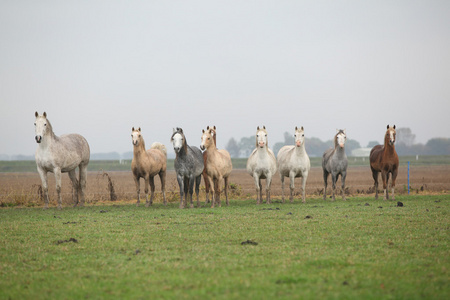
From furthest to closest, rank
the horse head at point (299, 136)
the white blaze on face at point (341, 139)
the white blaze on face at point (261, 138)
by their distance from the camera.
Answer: the white blaze on face at point (341, 139) → the horse head at point (299, 136) → the white blaze on face at point (261, 138)

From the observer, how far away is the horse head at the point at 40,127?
1672 centimetres

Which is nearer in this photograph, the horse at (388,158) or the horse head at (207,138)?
the horse head at (207,138)

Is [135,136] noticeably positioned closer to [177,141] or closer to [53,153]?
[177,141]

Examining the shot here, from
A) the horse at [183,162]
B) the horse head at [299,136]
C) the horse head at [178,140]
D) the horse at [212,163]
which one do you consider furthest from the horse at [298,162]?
the horse head at [178,140]

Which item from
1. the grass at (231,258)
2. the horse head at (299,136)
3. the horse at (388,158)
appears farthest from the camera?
the horse head at (299,136)

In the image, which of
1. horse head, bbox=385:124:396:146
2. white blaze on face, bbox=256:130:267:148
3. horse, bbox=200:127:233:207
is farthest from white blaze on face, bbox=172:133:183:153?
horse head, bbox=385:124:396:146

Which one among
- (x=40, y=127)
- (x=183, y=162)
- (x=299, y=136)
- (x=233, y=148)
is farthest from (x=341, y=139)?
(x=233, y=148)

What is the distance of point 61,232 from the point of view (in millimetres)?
10852

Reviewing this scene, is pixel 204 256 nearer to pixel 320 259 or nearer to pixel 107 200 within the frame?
pixel 320 259

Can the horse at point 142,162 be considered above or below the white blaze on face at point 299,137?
below

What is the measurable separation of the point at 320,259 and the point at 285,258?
1.76 ft

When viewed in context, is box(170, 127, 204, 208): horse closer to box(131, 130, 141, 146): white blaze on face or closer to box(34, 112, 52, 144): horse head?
box(131, 130, 141, 146): white blaze on face

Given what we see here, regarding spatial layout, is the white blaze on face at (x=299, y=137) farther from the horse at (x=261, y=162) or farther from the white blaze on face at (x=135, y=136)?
the white blaze on face at (x=135, y=136)

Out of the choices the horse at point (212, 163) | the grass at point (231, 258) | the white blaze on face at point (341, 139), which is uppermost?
the white blaze on face at point (341, 139)
